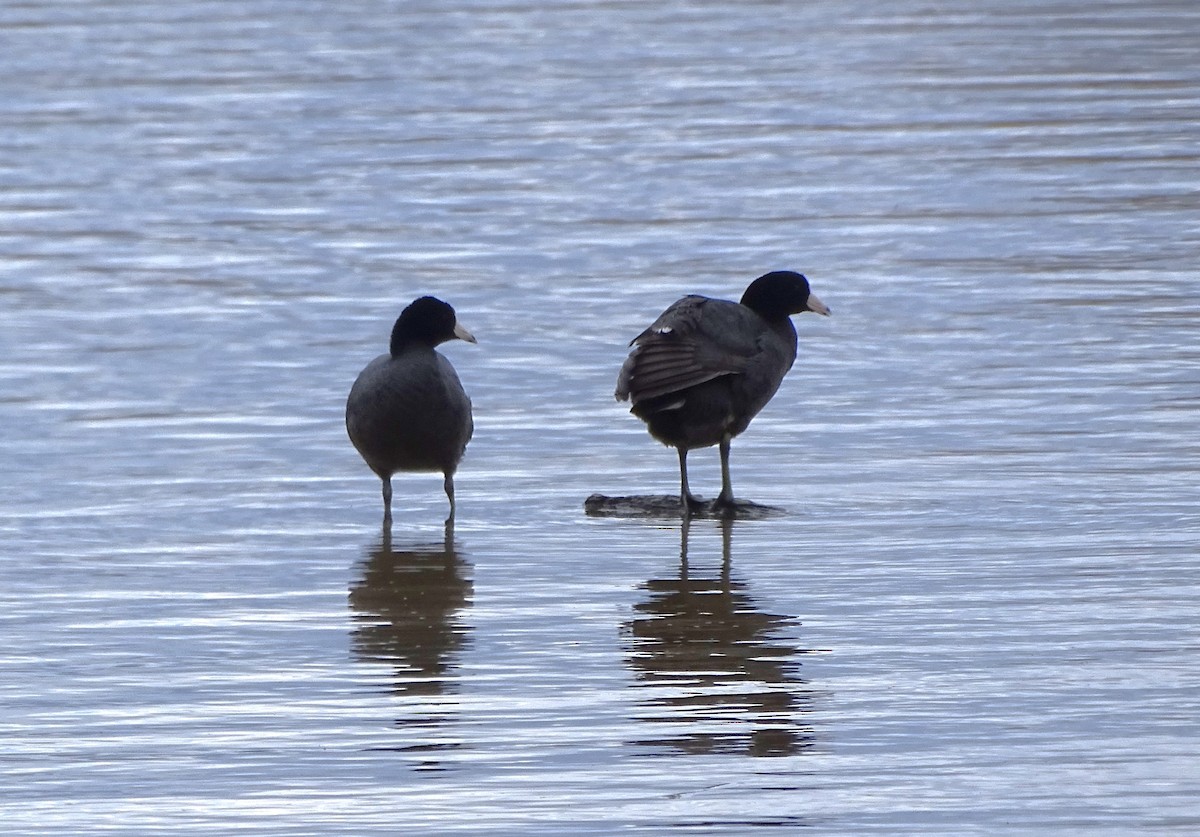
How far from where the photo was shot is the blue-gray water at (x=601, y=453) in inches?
233

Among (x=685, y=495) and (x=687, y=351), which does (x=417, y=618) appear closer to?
(x=685, y=495)

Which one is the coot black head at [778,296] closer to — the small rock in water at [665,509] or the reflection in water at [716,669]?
the small rock in water at [665,509]

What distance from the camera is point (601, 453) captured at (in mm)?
10578

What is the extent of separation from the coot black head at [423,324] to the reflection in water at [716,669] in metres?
1.93

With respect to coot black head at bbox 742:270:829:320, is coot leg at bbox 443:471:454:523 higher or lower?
lower

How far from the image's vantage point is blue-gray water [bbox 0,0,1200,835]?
5.91 m

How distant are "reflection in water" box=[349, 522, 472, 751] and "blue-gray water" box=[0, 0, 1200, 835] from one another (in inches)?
1.1

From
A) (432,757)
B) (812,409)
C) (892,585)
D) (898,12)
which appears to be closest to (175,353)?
(812,409)

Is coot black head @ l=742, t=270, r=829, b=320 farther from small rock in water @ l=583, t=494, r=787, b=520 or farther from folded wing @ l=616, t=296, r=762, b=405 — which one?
small rock in water @ l=583, t=494, r=787, b=520

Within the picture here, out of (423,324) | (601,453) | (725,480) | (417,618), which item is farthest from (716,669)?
(601,453)

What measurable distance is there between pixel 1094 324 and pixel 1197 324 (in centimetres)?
53

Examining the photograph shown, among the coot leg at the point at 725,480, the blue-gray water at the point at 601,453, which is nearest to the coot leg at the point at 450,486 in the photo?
the blue-gray water at the point at 601,453

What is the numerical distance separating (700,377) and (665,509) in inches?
22.7

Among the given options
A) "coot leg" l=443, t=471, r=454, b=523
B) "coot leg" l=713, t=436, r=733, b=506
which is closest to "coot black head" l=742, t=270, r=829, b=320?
"coot leg" l=713, t=436, r=733, b=506
